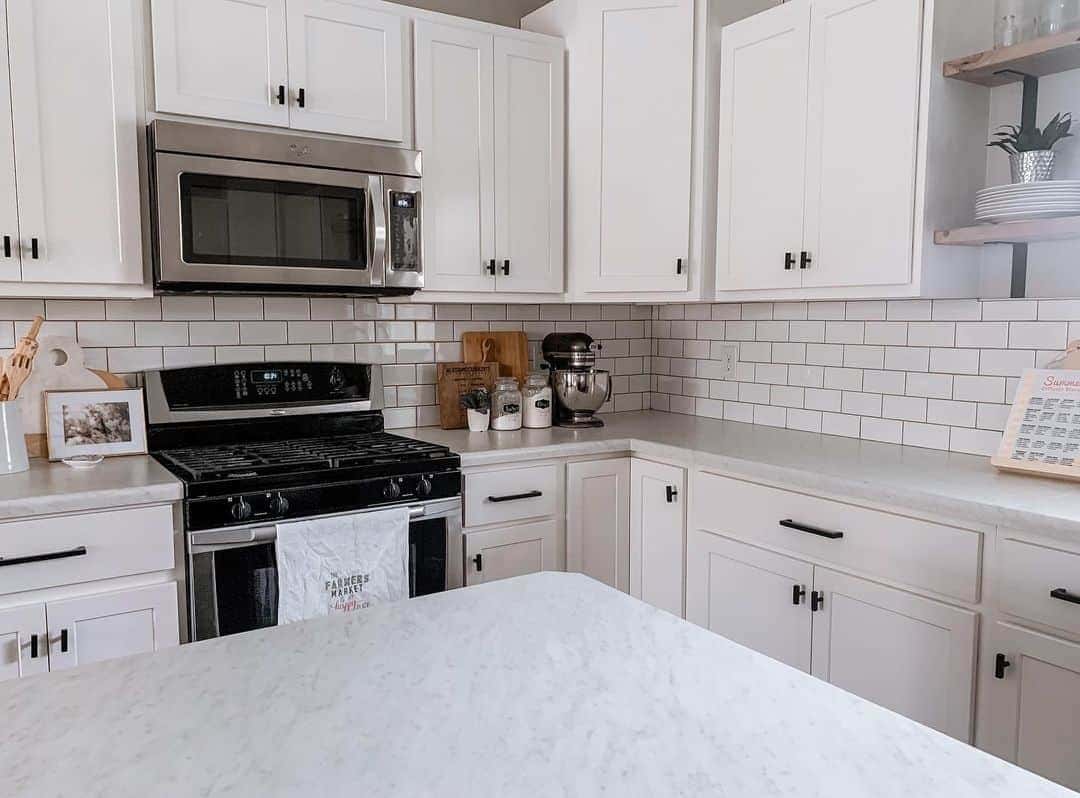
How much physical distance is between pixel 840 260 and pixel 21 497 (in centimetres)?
221

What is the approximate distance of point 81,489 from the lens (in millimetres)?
2031

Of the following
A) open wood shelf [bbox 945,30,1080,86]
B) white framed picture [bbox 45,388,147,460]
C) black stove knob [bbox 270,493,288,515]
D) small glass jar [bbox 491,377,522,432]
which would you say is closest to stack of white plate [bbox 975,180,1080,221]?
open wood shelf [bbox 945,30,1080,86]

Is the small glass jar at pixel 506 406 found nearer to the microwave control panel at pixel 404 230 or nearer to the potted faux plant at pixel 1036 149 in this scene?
the microwave control panel at pixel 404 230

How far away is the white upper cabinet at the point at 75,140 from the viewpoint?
7.11 ft

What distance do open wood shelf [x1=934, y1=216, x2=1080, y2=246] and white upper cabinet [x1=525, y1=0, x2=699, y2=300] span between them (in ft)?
2.90

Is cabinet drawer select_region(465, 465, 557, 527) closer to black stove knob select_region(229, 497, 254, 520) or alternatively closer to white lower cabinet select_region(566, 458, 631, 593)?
white lower cabinet select_region(566, 458, 631, 593)

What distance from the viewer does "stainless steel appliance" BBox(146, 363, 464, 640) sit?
216 cm

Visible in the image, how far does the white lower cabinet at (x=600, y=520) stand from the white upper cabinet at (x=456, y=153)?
2.40 feet

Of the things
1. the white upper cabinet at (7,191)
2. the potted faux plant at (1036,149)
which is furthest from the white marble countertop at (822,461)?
the white upper cabinet at (7,191)

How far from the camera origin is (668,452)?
8.89 feet

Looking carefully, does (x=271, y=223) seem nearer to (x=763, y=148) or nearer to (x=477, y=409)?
(x=477, y=409)

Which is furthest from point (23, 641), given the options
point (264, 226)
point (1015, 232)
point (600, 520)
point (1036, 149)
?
point (1036, 149)

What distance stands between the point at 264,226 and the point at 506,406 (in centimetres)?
102

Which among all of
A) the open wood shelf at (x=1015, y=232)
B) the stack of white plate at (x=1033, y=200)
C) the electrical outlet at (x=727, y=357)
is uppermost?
the stack of white plate at (x=1033, y=200)
